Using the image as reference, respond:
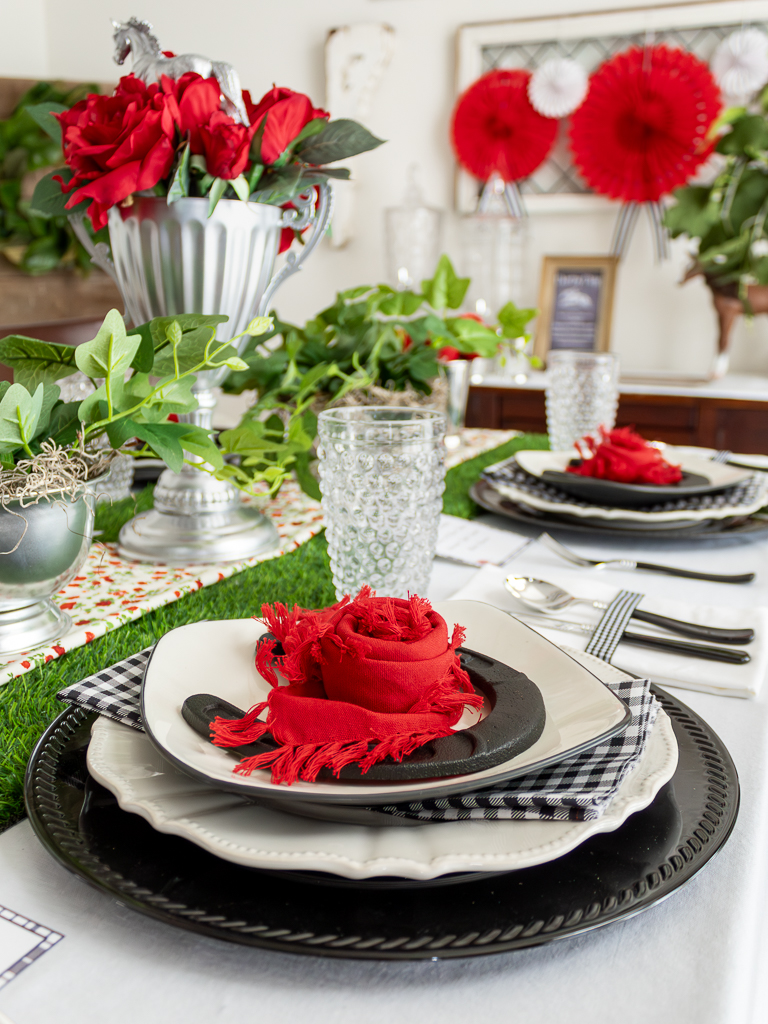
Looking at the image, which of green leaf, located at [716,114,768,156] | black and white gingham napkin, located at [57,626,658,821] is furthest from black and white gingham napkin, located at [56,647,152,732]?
green leaf, located at [716,114,768,156]

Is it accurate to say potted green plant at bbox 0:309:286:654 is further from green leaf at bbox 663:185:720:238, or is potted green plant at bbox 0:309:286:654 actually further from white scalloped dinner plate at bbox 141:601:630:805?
green leaf at bbox 663:185:720:238

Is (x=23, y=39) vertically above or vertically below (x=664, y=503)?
above

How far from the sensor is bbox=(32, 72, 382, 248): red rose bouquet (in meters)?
0.75

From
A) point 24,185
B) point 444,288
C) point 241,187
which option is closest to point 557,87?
point 444,288

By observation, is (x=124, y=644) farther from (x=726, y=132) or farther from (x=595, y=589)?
(x=726, y=132)

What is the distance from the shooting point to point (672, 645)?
0.63m

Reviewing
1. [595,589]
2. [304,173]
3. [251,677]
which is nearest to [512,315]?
[304,173]

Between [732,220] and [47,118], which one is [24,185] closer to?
[732,220]

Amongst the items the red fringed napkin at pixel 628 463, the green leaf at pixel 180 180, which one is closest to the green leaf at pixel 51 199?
the green leaf at pixel 180 180

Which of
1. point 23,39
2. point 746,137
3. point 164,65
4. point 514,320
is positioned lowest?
point 514,320

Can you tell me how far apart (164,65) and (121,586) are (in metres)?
0.50

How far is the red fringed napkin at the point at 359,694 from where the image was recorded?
378 millimetres

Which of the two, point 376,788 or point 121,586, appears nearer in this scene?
point 376,788

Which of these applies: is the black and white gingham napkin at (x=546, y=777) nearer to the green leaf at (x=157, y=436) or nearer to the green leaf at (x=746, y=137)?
the green leaf at (x=157, y=436)
